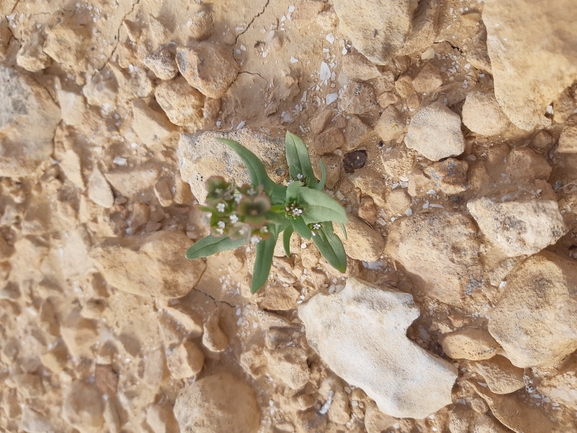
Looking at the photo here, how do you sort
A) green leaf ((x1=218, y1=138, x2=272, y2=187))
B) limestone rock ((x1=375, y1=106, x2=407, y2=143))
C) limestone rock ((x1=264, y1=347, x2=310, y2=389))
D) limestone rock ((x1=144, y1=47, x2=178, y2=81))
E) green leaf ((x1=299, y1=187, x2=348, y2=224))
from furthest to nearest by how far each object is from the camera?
limestone rock ((x1=144, y1=47, x2=178, y2=81)) → limestone rock ((x1=264, y1=347, x2=310, y2=389)) → limestone rock ((x1=375, y1=106, x2=407, y2=143)) → green leaf ((x1=218, y1=138, x2=272, y2=187)) → green leaf ((x1=299, y1=187, x2=348, y2=224))

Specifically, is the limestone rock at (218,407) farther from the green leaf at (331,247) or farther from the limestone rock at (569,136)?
the limestone rock at (569,136)

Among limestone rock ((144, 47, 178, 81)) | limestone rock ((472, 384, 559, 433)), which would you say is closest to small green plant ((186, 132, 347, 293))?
limestone rock ((144, 47, 178, 81))

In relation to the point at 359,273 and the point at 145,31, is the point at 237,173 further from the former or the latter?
the point at 145,31

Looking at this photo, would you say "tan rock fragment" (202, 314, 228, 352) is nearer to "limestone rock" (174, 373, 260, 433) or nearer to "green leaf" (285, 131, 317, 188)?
"limestone rock" (174, 373, 260, 433)

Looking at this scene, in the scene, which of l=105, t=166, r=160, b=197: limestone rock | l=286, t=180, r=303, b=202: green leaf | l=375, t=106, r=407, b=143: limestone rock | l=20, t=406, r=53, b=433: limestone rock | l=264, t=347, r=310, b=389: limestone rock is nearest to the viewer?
l=286, t=180, r=303, b=202: green leaf

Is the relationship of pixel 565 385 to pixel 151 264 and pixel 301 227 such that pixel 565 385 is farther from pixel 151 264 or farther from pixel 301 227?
pixel 151 264

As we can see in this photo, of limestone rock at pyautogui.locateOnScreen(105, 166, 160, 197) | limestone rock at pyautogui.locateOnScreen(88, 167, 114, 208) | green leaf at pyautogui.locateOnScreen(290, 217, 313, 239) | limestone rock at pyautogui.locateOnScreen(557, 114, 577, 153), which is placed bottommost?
limestone rock at pyautogui.locateOnScreen(88, 167, 114, 208)
